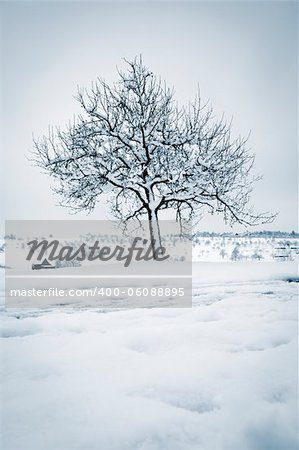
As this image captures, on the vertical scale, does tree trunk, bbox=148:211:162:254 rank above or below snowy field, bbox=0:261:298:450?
above

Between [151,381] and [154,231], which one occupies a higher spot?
[154,231]

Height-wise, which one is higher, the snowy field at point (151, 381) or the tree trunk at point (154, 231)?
the tree trunk at point (154, 231)

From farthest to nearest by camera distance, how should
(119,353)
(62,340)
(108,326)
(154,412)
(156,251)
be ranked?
1. (156,251)
2. (108,326)
3. (62,340)
4. (119,353)
5. (154,412)

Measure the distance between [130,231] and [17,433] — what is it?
10.4 metres

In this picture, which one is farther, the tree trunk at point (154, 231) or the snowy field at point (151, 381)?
the tree trunk at point (154, 231)

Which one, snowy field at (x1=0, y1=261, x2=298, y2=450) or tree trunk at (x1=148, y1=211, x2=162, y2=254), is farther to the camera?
tree trunk at (x1=148, y1=211, x2=162, y2=254)

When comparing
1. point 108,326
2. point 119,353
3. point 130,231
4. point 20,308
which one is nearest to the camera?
point 119,353

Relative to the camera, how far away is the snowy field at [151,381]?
113 centimetres

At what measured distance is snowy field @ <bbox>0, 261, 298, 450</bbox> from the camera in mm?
1130

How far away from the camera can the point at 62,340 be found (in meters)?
2.12

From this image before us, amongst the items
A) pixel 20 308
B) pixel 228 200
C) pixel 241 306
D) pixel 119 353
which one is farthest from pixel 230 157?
pixel 119 353

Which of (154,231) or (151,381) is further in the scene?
(154,231)

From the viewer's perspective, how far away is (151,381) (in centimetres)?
152

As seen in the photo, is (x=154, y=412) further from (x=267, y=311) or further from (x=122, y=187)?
(x=122, y=187)
